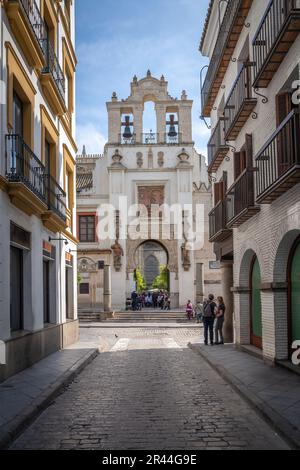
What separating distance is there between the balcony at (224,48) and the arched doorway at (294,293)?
241 inches

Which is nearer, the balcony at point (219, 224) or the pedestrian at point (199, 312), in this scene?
the balcony at point (219, 224)

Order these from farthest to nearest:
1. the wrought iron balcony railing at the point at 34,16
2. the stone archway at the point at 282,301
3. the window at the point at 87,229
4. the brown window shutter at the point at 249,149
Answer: the window at the point at 87,229 < the brown window shutter at the point at 249,149 < the wrought iron balcony railing at the point at 34,16 < the stone archway at the point at 282,301

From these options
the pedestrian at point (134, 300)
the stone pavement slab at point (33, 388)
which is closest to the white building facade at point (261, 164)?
the stone pavement slab at point (33, 388)

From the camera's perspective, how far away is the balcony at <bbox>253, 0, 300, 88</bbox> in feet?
30.8

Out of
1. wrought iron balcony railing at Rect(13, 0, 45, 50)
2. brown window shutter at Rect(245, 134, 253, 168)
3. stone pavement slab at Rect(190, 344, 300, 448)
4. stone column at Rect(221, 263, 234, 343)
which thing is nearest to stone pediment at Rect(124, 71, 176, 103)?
stone column at Rect(221, 263, 234, 343)

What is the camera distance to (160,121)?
129ft

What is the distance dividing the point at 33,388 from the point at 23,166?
4.63 m

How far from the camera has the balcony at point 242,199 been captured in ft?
43.3

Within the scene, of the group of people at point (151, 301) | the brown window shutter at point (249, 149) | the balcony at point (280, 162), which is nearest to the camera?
the balcony at point (280, 162)

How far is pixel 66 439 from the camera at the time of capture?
278 inches

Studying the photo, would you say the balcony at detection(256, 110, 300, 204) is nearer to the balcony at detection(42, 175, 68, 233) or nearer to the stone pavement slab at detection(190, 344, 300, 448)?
the stone pavement slab at detection(190, 344, 300, 448)

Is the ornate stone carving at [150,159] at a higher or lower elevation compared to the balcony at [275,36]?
higher

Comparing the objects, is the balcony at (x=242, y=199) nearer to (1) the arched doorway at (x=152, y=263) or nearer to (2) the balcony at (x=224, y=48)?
(2) the balcony at (x=224, y=48)

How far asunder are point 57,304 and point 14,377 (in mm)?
5959
